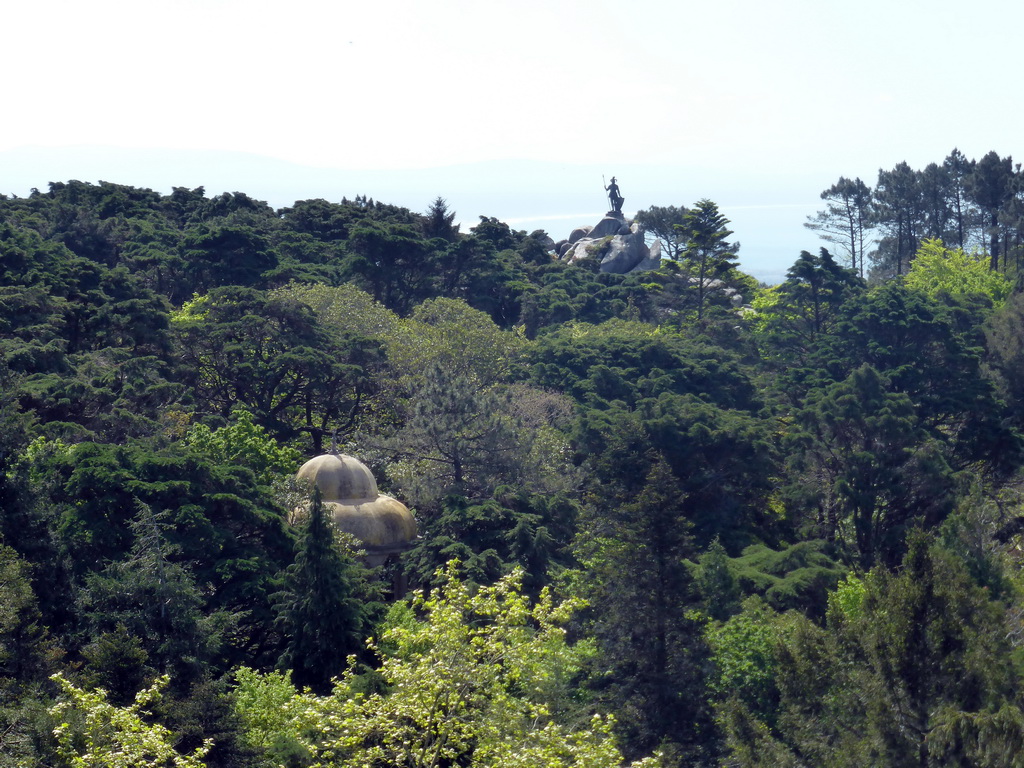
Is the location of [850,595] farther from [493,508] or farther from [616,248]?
[616,248]

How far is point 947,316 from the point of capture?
5131cm

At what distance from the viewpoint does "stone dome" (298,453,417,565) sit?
3164 centimetres

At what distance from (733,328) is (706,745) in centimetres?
3813

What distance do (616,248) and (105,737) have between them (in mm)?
68750

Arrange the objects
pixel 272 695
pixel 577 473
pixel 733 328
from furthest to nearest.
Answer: pixel 733 328 < pixel 577 473 < pixel 272 695

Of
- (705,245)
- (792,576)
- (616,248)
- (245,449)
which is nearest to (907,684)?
(792,576)

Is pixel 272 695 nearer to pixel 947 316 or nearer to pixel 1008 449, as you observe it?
pixel 1008 449

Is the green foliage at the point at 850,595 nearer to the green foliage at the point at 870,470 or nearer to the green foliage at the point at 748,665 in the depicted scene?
the green foliage at the point at 748,665

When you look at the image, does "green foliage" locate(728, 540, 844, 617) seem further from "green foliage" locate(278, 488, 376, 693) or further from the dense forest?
"green foliage" locate(278, 488, 376, 693)

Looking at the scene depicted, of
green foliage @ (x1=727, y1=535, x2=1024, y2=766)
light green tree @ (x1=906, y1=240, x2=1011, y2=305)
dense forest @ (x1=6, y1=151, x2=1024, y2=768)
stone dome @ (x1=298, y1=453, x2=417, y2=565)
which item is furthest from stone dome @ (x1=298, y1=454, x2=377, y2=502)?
light green tree @ (x1=906, y1=240, x2=1011, y2=305)

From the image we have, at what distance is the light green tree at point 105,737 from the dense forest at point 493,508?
0.26ft

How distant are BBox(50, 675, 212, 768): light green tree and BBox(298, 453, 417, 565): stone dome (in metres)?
14.7

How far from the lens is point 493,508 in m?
33.5

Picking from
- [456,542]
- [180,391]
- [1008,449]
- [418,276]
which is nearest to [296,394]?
[180,391]
